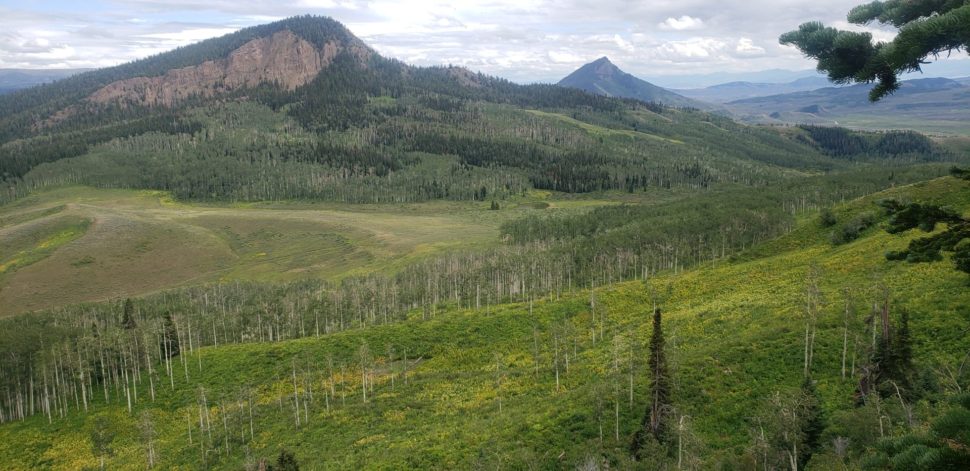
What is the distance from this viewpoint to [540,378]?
69625 millimetres

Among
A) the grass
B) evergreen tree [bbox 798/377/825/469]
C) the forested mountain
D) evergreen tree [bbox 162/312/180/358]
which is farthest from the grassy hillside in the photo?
the grass

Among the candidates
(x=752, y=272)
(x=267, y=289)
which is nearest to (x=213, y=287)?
(x=267, y=289)

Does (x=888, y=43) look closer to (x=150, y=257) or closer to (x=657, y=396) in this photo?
(x=657, y=396)

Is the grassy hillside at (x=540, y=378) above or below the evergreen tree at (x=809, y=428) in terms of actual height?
below

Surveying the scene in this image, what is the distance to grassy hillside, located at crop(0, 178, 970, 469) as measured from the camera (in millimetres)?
46469

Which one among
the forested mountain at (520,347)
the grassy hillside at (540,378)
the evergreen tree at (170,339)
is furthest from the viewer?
the evergreen tree at (170,339)

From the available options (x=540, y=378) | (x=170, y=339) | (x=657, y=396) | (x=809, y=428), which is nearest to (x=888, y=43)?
(x=809, y=428)

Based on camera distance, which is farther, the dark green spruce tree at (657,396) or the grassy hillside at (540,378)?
the grassy hillside at (540,378)

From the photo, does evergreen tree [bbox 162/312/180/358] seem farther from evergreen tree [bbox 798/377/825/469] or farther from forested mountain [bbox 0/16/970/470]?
evergreen tree [bbox 798/377/825/469]

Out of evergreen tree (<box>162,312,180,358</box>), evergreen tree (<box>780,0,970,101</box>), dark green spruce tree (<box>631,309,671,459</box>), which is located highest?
evergreen tree (<box>780,0,970,101</box>)

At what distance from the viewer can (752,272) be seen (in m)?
92.4

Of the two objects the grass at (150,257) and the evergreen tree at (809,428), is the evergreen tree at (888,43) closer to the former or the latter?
the evergreen tree at (809,428)

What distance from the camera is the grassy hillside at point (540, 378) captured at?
4647 centimetres

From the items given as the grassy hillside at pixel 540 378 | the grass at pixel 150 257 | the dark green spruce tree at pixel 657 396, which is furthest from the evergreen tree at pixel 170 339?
the dark green spruce tree at pixel 657 396
